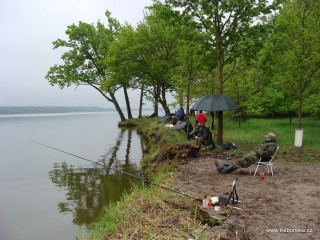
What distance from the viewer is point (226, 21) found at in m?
15.8

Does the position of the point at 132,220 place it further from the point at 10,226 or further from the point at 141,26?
the point at 141,26

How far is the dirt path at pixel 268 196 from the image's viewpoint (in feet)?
18.6

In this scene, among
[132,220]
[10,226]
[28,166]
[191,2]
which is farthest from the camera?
[28,166]

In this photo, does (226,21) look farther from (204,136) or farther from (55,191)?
(55,191)

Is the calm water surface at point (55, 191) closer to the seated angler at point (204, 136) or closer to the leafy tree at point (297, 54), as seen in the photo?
the seated angler at point (204, 136)

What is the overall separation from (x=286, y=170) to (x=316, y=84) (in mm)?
7102

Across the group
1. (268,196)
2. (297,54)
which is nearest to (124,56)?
Result: (297,54)

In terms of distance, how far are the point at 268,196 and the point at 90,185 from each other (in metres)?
7.27

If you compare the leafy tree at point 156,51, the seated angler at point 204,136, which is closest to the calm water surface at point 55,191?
the seated angler at point 204,136

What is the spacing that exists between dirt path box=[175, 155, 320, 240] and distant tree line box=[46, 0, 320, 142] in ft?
18.4

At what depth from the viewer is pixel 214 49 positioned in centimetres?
1686

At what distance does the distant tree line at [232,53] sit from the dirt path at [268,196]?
561cm

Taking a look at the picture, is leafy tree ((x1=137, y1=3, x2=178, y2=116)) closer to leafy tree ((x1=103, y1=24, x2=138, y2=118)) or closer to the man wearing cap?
leafy tree ((x1=103, y1=24, x2=138, y2=118))

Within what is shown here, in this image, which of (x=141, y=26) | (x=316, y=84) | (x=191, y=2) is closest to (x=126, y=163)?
(x=191, y=2)
